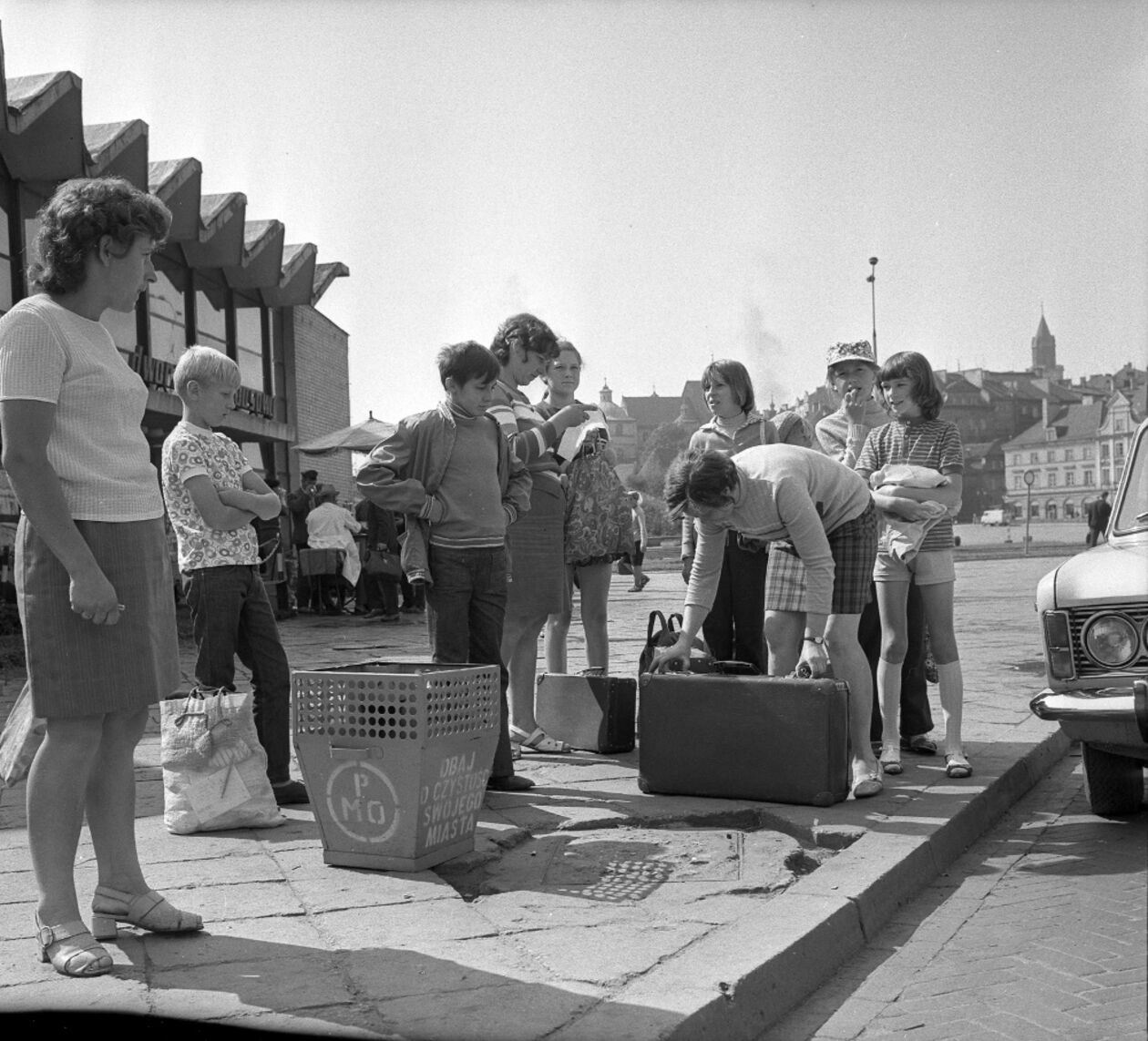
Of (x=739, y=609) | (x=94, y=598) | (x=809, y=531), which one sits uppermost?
(x=809, y=531)

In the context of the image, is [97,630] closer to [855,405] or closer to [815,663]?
[815,663]

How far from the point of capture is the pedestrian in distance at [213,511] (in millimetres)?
4742

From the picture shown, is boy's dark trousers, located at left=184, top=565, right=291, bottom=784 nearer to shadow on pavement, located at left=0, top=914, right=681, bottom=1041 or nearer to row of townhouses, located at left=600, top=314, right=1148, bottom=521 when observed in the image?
shadow on pavement, located at left=0, top=914, right=681, bottom=1041

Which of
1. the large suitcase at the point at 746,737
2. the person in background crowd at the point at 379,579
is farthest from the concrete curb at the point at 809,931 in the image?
the person in background crowd at the point at 379,579

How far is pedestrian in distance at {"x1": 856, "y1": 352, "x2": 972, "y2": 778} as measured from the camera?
5.77 meters

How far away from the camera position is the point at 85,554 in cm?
313

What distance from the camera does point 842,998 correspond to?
11.0ft

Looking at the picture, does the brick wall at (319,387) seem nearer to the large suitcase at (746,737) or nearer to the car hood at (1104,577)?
the large suitcase at (746,737)

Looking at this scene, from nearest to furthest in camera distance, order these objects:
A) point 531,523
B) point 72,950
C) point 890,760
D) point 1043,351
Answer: point 72,950 < point 890,760 < point 531,523 < point 1043,351

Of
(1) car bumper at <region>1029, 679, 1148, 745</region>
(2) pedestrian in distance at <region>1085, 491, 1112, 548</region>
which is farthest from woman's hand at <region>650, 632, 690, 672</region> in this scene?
(2) pedestrian in distance at <region>1085, 491, 1112, 548</region>

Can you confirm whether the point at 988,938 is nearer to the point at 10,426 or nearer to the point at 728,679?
the point at 728,679

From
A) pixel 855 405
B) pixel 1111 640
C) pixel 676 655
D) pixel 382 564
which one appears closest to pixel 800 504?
pixel 676 655

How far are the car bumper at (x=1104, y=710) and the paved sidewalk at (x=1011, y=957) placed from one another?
1.38 ft

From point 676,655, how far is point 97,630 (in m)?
2.58
